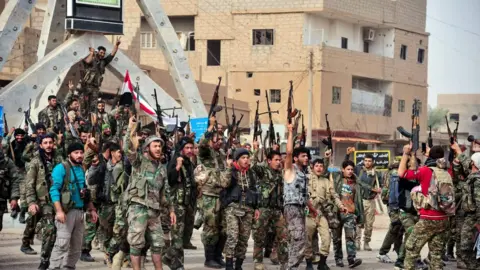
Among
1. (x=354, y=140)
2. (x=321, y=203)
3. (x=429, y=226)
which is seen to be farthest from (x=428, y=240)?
(x=354, y=140)

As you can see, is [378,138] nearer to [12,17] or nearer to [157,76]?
[157,76]

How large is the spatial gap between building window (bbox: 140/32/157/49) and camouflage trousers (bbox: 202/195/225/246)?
4159 cm

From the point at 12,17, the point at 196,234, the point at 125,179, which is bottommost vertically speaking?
the point at 196,234

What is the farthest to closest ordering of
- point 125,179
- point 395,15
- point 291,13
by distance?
point 395,15 → point 291,13 → point 125,179

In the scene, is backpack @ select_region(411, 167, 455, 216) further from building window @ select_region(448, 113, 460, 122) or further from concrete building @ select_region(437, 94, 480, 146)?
building window @ select_region(448, 113, 460, 122)

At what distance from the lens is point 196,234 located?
20.0 metres

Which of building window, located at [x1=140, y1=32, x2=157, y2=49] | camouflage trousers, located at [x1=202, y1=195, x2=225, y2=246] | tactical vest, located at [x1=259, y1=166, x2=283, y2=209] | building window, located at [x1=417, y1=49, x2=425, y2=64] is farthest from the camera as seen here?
building window, located at [x1=417, y1=49, x2=425, y2=64]

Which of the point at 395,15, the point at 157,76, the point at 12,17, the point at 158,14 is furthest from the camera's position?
the point at 395,15

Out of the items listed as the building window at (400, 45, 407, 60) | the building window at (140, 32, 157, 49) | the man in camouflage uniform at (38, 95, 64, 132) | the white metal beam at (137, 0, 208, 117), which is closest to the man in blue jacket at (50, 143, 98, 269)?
the man in camouflage uniform at (38, 95, 64, 132)

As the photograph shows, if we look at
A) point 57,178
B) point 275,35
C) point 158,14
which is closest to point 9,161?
point 57,178

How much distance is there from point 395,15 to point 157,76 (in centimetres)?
2044

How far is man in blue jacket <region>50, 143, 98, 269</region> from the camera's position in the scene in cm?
1198

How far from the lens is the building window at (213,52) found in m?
55.3

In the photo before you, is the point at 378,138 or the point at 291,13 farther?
the point at 378,138
